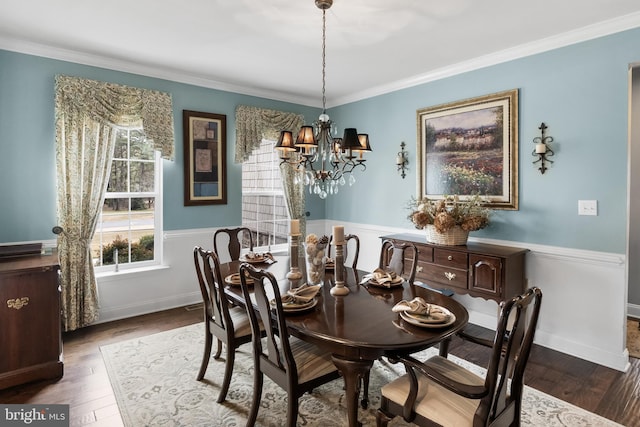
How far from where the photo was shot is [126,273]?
3947 millimetres

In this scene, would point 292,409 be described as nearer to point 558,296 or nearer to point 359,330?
point 359,330

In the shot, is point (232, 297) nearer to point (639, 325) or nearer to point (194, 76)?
point (194, 76)

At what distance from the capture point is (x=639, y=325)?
3688 millimetres

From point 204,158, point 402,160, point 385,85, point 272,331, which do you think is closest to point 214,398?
point 272,331

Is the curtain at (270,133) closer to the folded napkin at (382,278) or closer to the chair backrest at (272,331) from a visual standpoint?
the folded napkin at (382,278)

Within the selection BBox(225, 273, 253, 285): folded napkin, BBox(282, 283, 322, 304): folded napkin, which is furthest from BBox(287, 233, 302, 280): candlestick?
BBox(282, 283, 322, 304): folded napkin

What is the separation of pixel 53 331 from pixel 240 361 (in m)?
1.41

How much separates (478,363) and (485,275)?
0.74m

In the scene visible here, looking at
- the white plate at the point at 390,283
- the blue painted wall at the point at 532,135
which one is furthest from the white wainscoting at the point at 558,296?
the white plate at the point at 390,283

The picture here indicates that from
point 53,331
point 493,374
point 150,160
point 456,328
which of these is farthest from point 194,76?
point 493,374

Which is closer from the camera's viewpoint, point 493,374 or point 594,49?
point 493,374

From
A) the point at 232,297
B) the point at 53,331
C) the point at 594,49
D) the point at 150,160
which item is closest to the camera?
the point at 232,297

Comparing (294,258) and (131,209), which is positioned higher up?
(131,209)

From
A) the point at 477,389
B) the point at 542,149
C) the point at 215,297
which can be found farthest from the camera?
the point at 542,149
